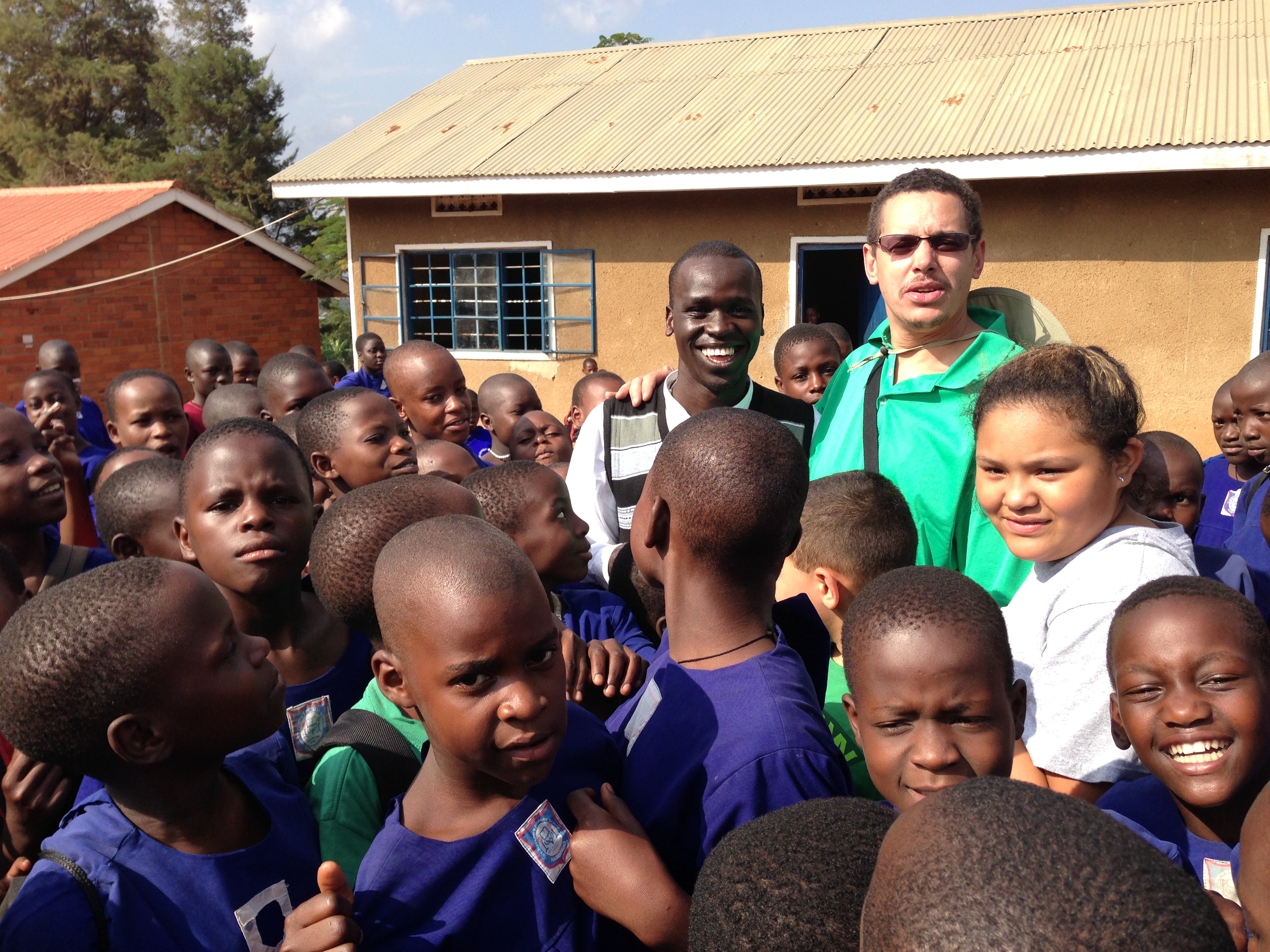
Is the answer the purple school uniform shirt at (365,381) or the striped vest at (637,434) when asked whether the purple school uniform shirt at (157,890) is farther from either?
the purple school uniform shirt at (365,381)

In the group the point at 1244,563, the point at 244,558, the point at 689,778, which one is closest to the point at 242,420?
the point at 244,558

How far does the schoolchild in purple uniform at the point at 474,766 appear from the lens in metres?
1.41

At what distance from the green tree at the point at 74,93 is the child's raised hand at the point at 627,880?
31.6 m

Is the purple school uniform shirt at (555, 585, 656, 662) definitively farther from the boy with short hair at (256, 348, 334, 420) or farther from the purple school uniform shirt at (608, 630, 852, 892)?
the boy with short hair at (256, 348, 334, 420)

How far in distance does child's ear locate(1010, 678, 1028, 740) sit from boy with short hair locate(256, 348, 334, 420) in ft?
12.7

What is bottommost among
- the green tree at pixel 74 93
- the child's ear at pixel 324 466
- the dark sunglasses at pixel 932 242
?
the child's ear at pixel 324 466

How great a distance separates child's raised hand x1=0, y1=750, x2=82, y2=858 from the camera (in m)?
1.72

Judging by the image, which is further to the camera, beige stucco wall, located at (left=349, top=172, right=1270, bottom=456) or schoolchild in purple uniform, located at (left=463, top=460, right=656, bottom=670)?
beige stucco wall, located at (left=349, top=172, right=1270, bottom=456)

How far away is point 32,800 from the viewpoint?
1728mm

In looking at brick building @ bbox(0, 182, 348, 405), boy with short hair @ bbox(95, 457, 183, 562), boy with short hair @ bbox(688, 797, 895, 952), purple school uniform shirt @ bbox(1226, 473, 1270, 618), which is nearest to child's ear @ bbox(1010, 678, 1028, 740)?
boy with short hair @ bbox(688, 797, 895, 952)

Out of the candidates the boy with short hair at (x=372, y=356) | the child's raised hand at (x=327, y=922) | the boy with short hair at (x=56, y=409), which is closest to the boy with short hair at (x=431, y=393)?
the boy with short hair at (x=56, y=409)

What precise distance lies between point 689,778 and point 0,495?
8.19 ft

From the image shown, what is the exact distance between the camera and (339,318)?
18.7 m

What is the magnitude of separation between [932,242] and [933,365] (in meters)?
0.32
